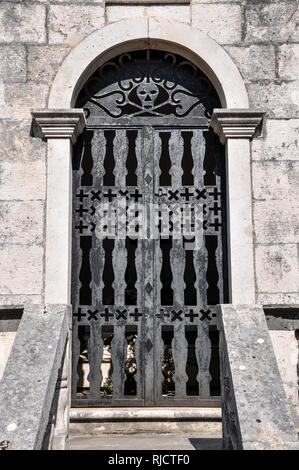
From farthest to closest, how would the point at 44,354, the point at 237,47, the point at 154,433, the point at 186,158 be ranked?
the point at 186,158, the point at 237,47, the point at 154,433, the point at 44,354

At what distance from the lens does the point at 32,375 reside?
400 centimetres

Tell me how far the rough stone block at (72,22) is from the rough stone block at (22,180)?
1232 millimetres

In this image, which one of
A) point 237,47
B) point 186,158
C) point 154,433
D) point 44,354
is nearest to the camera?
point 44,354

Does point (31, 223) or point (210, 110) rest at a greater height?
point (210, 110)

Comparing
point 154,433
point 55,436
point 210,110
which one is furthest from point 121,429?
point 210,110

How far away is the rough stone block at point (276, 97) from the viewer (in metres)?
5.49

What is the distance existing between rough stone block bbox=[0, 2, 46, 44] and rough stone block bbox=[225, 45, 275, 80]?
179 cm

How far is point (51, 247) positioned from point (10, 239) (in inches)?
14.8

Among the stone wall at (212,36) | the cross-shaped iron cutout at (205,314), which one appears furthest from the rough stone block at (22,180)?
the cross-shaped iron cutout at (205,314)

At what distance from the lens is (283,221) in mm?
5316

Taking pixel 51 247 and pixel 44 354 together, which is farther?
pixel 51 247

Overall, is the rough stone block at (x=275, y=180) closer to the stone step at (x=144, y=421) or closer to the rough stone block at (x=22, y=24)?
the stone step at (x=144, y=421)

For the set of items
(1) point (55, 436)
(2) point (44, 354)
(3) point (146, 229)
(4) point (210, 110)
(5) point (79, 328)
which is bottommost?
(1) point (55, 436)

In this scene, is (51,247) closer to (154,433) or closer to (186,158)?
(154,433)
